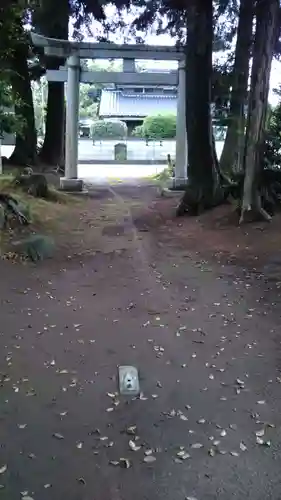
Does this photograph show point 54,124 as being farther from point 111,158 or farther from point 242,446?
point 242,446

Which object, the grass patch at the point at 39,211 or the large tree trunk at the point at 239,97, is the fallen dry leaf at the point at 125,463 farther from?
the large tree trunk at the point at 239,97

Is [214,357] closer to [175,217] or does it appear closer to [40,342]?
[40,342]

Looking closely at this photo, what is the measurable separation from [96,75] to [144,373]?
1236 cm

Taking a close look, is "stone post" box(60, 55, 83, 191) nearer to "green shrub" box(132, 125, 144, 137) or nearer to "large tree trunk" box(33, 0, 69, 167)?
"large tree trunk" box(33, 0, 69, 167)

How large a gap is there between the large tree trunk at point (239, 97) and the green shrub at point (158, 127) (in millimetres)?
20088

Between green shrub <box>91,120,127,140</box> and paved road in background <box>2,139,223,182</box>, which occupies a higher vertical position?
green shrub <box>91,120,127,140</box>

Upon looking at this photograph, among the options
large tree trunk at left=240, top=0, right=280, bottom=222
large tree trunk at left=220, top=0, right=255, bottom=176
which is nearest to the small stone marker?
large tree trunk at left=240, top=0, right=280, bottom=222

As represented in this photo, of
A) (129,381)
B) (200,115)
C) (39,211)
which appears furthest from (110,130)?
(129,381)

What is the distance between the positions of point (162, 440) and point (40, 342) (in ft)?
6.10

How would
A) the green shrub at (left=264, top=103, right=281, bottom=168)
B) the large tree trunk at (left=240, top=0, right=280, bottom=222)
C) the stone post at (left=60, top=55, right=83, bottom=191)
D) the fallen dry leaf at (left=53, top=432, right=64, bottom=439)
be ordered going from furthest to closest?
the stone post at (left=60, top=55, right=83, bottom=191), the green shrub at (left=264, top=103, right=281, bottom=168), the large tree trunk at (left=240, top=0, right=280, bottom=222), the fallen dry leaf at (left=53, top=432, right=64, bottom=439)

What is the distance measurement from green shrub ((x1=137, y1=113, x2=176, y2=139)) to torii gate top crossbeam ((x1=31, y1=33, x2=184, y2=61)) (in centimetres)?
1975

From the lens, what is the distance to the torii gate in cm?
1413

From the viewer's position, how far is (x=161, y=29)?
1434cm

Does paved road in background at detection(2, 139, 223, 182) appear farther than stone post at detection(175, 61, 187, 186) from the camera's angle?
Yes
